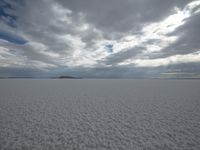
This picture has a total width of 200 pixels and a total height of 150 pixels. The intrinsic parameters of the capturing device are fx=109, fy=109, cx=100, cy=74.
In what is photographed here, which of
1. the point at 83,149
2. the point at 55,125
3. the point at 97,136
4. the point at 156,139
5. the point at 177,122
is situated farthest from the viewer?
the point at 177,122

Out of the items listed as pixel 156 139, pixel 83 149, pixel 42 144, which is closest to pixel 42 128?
pixel 42 144

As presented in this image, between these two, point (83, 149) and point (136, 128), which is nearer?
point (83, 149)

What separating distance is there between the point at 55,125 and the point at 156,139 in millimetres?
5638

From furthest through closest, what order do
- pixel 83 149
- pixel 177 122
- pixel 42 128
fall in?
pixel 177 122 → pixel 42 128 → pixel 83 149

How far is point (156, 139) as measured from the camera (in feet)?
17.0

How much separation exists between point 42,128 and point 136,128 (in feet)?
17.8

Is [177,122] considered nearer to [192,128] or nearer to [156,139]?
[192,128]

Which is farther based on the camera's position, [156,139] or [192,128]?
[192,128]

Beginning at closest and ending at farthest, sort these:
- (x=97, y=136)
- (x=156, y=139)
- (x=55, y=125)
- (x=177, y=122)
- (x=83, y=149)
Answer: (x=83, y=149), (x=156, y=139), (x=97, y=136), (x=55, y=125), (x=177, y=122)

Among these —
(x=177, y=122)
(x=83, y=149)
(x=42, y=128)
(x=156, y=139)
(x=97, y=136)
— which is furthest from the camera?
(x=177, y=122)

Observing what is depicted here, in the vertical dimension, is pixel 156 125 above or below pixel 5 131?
below

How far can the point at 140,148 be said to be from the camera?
4609 mm

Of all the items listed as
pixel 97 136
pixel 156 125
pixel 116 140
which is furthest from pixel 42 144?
pixel 156 125

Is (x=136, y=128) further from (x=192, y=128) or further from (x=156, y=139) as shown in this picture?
→ (x=192, y=128)
